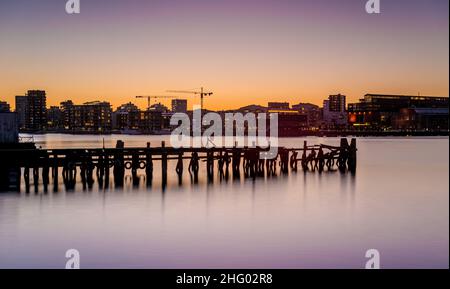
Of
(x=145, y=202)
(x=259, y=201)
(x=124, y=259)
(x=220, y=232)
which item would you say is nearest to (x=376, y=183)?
(x=259, y=201)

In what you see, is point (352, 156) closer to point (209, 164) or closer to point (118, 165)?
point (209, 164)

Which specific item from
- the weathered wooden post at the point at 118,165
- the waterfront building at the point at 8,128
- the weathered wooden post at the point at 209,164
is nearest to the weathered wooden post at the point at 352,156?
the weathered wooden post at the point at 209,164

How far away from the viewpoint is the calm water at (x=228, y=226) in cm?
1602

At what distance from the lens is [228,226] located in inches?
826

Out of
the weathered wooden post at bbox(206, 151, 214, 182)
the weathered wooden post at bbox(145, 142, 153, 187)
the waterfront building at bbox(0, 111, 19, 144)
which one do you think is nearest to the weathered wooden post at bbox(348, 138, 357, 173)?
the weathered wooden post at bbox(206, 151, 214, 182)

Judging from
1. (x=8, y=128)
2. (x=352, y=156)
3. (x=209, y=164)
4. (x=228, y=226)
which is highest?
(x=8, y=128)

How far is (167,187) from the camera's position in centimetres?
3105

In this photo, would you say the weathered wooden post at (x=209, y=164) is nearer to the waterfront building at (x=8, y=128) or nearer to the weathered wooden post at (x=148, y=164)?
the weathered wooden post at (x=148, y=164)

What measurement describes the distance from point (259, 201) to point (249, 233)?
7.38 m

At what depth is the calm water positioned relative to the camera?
16016 mm

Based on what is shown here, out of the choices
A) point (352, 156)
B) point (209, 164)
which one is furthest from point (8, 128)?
point (352, 156)

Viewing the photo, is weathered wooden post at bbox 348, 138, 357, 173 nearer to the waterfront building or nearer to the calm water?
the calm water

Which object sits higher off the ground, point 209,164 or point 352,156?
point 352,156
